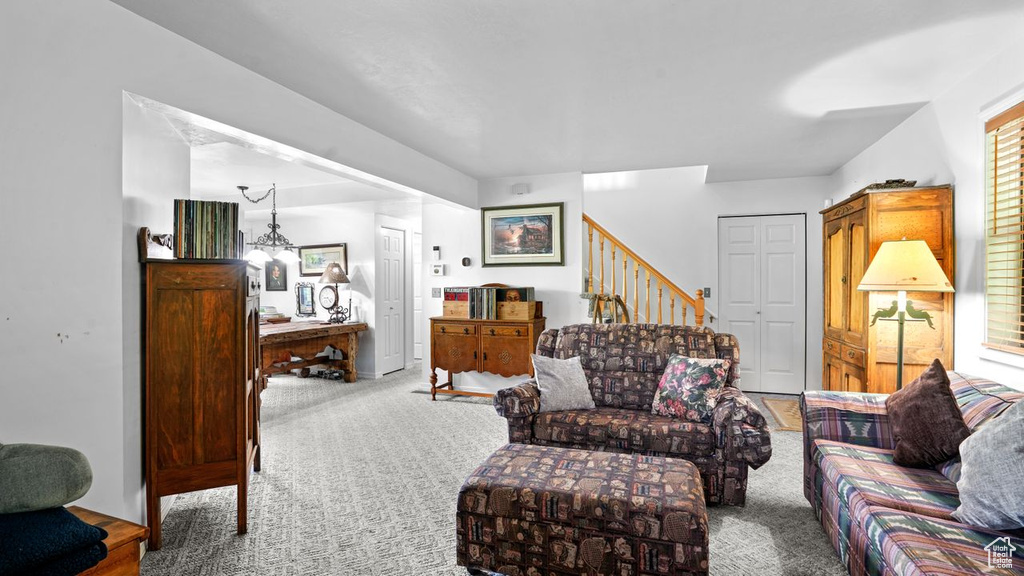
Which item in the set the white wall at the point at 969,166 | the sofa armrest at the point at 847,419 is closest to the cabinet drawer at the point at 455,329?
the sofa armrest at the point at 847,419

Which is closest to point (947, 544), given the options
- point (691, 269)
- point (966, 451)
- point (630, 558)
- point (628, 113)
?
point (966, 451)

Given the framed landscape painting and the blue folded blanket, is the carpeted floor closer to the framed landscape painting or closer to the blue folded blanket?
the blue folded blanket

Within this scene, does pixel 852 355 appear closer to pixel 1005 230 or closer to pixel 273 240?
pixel 1005 230

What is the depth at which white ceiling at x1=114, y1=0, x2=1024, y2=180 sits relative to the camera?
6.71 ft

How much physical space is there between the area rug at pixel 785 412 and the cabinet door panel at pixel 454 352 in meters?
2.90

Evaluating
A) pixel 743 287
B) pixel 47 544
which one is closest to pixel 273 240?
pixel 47 544

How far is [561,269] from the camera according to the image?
525 cm

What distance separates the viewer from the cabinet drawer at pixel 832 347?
374 centimetres

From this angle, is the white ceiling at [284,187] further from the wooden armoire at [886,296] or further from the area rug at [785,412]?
the area rug at [785,412]

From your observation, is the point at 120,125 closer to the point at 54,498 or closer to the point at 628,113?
the point at 54,498

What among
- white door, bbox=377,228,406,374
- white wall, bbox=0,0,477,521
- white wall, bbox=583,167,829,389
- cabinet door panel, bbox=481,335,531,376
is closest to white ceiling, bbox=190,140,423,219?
white door, bbox=377,228,406,374

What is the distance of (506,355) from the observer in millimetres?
4953

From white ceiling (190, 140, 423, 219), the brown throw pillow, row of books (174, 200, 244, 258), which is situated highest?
white ceiling (190, 140, 423, 219)

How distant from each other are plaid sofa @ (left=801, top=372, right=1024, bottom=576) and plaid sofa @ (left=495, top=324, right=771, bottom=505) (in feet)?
0.98
